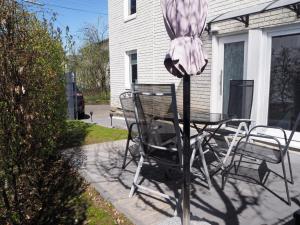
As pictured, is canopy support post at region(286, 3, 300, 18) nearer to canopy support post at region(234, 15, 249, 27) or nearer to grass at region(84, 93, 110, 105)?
canopy support post at region(234, 15, 249, 27)

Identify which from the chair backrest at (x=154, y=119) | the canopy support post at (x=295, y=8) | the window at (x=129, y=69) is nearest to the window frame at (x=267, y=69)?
the canopy support post at (x=295, y=8)

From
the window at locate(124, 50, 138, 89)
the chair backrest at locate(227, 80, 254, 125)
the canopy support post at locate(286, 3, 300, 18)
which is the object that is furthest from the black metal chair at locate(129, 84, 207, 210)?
the window at locate(124, 50, 138, 89)

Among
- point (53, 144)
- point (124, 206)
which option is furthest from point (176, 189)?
point (53, 144)

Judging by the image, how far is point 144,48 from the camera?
396 inches

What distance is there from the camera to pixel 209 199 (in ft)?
11.7

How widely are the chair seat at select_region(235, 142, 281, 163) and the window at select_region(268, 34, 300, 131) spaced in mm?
1989

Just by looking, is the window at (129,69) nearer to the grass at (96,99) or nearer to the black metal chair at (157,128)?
the black metal chair at (157,128)

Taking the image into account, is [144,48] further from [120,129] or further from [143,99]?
[143,99]

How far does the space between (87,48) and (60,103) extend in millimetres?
17376

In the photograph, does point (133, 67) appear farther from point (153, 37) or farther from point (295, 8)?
point (295, 8)

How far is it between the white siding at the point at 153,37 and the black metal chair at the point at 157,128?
3.32 meters

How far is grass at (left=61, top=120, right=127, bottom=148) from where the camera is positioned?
6.91m

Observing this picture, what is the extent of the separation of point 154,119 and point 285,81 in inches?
132

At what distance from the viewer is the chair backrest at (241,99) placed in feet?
17.9
